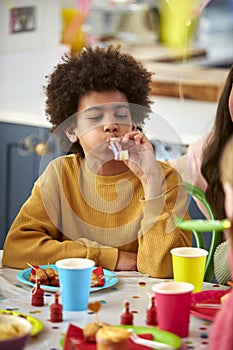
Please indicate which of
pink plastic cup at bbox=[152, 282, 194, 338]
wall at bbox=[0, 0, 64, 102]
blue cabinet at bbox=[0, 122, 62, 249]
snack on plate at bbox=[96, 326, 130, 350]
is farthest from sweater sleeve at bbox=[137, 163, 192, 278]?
wall at bbox=[0, 0, 64, 102]

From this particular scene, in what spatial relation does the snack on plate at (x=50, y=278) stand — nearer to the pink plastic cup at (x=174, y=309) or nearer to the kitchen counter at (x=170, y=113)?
the pink plastic cup at (x=174, y=309)

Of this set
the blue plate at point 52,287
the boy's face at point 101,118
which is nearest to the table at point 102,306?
the blue plate at point 52,287

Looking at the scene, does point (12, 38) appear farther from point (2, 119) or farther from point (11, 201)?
point (11, 201)

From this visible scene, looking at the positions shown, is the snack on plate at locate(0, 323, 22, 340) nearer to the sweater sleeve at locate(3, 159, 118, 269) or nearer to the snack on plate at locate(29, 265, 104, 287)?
the snack on plate at locate(29, 265, 104, 287)

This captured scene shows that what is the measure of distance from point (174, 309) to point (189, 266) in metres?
0.32

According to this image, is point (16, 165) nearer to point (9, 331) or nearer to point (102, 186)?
point (102, 186)

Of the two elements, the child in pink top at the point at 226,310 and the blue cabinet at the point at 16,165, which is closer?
the child in pink top at the point at 226,310

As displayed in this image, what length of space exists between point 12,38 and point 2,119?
0.40 m

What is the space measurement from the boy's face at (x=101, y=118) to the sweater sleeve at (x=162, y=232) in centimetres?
19

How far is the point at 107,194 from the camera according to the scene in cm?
222

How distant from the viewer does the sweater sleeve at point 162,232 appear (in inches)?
82.4

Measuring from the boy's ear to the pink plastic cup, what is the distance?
683 mm

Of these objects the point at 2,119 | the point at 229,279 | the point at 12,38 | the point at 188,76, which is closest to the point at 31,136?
the point at 2,119

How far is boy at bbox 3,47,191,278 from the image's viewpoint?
2137mm
